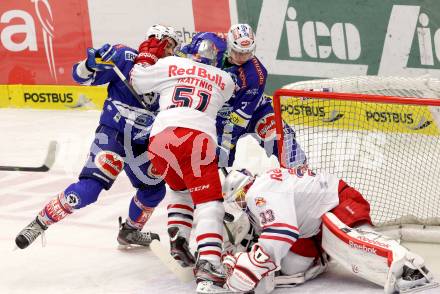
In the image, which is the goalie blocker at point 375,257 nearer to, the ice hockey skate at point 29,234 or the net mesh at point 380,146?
the net mesh at point 380,146

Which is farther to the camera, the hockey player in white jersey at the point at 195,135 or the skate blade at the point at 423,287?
the hockey player in white jersey at the point at 195,135

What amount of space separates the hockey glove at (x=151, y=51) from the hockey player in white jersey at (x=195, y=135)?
70 millimetres

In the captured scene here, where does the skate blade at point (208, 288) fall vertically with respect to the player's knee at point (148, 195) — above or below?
below

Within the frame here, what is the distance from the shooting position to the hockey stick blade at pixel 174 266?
13.1 ft

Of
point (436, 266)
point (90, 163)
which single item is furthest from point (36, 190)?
point (436, 266)

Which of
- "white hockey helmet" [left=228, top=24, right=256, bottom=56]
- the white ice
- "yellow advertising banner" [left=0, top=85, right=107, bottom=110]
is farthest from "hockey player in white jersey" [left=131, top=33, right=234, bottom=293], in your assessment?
"yellow advertising banner" [left=0, top=85, right=107, bottom=110]

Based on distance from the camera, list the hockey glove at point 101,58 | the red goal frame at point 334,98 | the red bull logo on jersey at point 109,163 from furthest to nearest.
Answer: the hockey glove at point 101,58 → the red bull logo on jersey at point 109,163 → the red goal frame at point 334,98

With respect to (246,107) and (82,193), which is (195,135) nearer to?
(82,193)

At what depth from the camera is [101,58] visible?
4.51 m

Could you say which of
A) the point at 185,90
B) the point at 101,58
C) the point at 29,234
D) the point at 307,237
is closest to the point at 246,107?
the point at 101,58

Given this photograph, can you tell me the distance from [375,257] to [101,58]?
1651 mm

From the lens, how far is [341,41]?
721 cm

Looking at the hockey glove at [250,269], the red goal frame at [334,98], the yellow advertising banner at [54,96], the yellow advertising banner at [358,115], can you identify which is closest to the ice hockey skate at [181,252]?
the hockey glove at [250,269]

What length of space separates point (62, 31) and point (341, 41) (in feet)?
8.83
